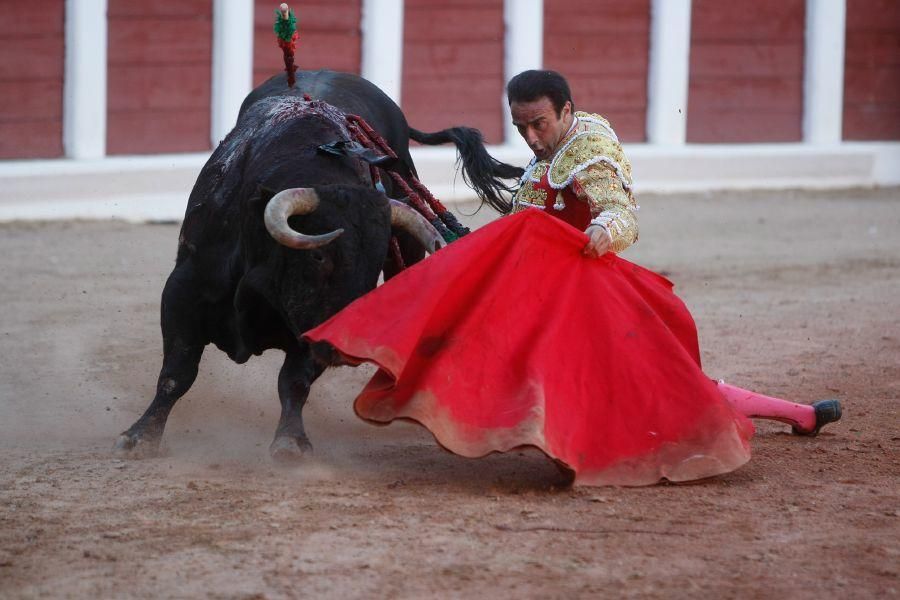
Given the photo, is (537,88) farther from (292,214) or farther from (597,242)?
(292,214)

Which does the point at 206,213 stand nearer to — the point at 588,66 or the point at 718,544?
the point at 718,544

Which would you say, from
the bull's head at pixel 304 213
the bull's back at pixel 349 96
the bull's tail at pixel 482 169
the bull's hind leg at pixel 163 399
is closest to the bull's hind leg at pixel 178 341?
the bull's hind leg at pixel 163 399

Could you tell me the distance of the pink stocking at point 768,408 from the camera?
3.90 metres

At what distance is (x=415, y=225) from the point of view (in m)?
3.75

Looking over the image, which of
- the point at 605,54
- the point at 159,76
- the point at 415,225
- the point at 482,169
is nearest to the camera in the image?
the point at 415,225

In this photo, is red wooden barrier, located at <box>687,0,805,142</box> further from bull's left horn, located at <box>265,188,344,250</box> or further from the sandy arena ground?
bull's left horn, located at <box>265,188,344,250</box>

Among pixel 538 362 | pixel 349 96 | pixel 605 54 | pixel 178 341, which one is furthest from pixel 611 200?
pixel 605 54

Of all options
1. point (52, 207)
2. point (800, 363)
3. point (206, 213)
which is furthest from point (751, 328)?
point (52, 207)

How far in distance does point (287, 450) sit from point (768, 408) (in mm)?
1330

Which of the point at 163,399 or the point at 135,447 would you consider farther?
the point at 163,399

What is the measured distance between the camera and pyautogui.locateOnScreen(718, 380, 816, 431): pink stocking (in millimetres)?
3904

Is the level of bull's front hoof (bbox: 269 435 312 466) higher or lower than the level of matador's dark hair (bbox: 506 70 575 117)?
lower

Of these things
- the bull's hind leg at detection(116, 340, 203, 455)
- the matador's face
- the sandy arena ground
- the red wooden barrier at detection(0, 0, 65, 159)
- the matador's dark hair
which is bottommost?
the sandy arena ground

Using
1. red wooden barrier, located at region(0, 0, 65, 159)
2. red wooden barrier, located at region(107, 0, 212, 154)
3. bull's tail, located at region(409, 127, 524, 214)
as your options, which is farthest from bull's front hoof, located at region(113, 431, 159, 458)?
red wooden barrier, located at region(107, 0, 212, 154)
